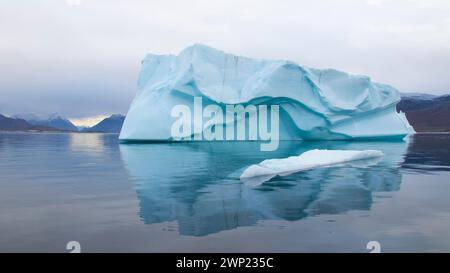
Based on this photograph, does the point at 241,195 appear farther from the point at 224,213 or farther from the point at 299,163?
the point at 299,163

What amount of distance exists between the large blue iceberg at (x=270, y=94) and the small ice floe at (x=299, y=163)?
10315mm

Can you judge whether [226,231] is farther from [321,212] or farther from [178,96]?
[178,96]

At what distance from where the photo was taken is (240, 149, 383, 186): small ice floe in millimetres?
8039

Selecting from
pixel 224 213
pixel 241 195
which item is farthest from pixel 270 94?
pixel 224 213

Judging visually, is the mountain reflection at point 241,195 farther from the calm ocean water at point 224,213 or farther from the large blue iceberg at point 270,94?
the large blue iceberg at point 270,94

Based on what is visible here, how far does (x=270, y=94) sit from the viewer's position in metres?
22.3

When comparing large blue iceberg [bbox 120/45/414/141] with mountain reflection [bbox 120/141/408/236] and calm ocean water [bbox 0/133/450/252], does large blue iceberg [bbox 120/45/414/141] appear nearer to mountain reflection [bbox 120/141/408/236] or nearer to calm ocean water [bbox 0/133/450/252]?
mountain reflection [bbox 120/141/408/236]

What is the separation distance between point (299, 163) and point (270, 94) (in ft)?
43.0

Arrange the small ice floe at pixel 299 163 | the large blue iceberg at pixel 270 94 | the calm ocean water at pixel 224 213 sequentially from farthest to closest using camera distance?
1. the large blue iceberg at pixel 270 94
2. the small ice floe at pixel 299 163
3. the calm ocean water at pixel 224 213

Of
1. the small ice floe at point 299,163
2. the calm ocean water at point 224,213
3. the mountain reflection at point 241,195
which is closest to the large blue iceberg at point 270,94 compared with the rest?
the small ice floe at point 299,163

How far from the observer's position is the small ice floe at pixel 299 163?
8039 mm

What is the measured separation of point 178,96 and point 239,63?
476 cm

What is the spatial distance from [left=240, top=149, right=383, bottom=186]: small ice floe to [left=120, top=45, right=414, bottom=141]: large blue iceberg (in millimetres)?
10315

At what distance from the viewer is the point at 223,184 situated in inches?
283
